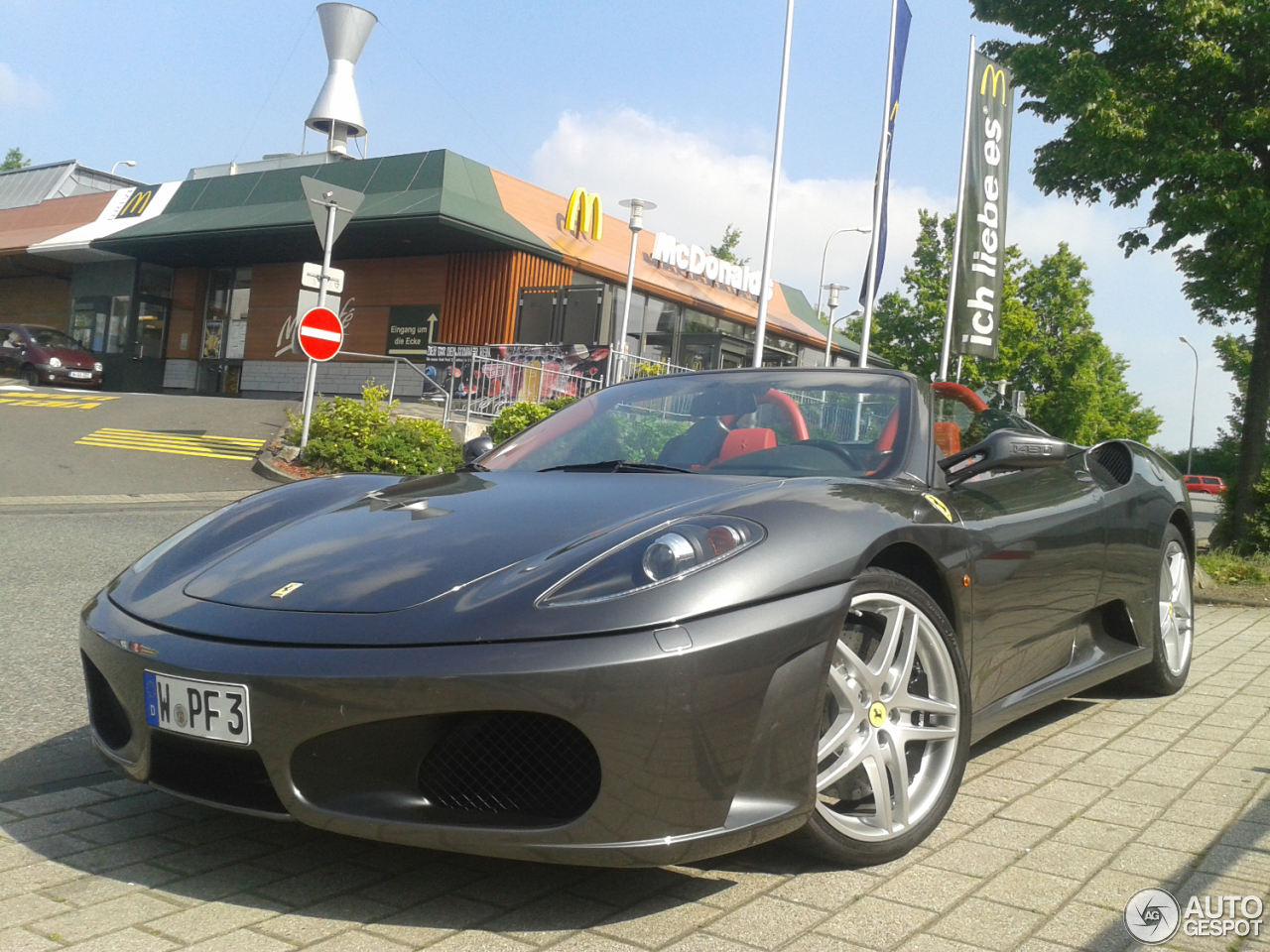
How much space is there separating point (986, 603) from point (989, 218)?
15.0m

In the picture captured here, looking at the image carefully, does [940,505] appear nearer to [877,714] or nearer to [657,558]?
[877,714]

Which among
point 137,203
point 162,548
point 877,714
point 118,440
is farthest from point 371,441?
point 137,203

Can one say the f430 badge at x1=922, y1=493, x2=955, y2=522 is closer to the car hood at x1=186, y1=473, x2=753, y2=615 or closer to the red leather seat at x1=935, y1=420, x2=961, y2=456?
the red leather seat at x1=935, y1=420, x2=961, y2=456

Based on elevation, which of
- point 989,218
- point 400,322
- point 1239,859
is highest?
point 989,218

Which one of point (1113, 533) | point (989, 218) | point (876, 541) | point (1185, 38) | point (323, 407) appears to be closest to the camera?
point (876, 541)

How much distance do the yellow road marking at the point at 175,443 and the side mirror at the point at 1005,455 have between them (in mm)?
12993

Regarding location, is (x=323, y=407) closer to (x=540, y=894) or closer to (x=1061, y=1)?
(x=1061, y=1)

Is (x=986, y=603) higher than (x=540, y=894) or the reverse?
higher

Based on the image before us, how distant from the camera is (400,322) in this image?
26750 millimetres

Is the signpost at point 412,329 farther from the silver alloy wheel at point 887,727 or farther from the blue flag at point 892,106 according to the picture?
the silver alloy wheel at point 887,727

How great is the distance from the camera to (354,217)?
77.3 ft

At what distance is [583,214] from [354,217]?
5.26 metres

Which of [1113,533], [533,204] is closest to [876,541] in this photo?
[1113,533]

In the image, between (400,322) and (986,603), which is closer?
(986,603)
